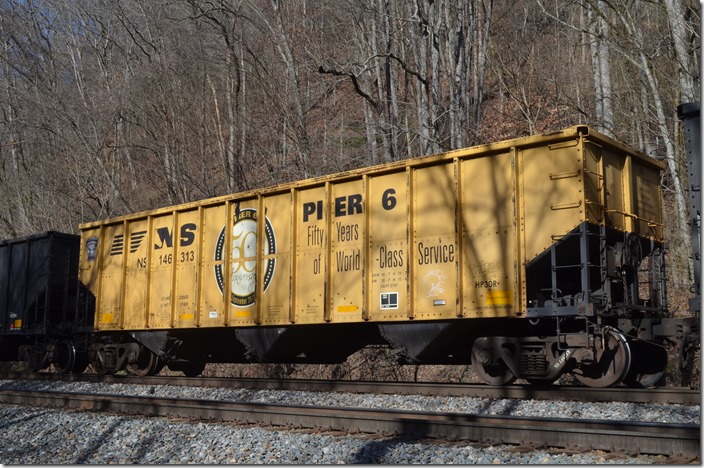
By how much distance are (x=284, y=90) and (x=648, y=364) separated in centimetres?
1607

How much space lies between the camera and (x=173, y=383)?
530 inches

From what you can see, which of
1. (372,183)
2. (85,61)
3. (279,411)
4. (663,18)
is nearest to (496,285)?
(372,183)

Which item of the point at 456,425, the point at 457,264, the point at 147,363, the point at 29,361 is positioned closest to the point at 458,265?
the point at 457,264

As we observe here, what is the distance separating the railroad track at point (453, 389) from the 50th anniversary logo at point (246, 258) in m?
1.61

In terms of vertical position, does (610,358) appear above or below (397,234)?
below

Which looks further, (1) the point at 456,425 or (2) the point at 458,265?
(2) the point at 458,265

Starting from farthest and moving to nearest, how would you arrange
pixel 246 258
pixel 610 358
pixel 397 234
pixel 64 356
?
1. pixel 64 356
2. pixel 246 258
3. pixel 397 234
4. pixel 610 358

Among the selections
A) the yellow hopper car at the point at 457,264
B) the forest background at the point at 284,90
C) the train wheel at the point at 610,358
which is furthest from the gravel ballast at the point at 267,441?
the forest background at the point at 284,90

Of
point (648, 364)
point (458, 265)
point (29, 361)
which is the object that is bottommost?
point (29, 361)

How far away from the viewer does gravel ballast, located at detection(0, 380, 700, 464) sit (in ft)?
19.4

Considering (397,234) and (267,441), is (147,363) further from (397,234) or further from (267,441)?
(267,441)

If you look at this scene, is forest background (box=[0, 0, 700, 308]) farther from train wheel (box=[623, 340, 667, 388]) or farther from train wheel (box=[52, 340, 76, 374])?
train wheel (box=[52, 340, 76, 374])

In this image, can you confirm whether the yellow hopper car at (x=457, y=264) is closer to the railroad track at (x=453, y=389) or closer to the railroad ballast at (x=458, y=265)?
the railroad ballast at (x=458, y=265)

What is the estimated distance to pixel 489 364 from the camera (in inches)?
398
